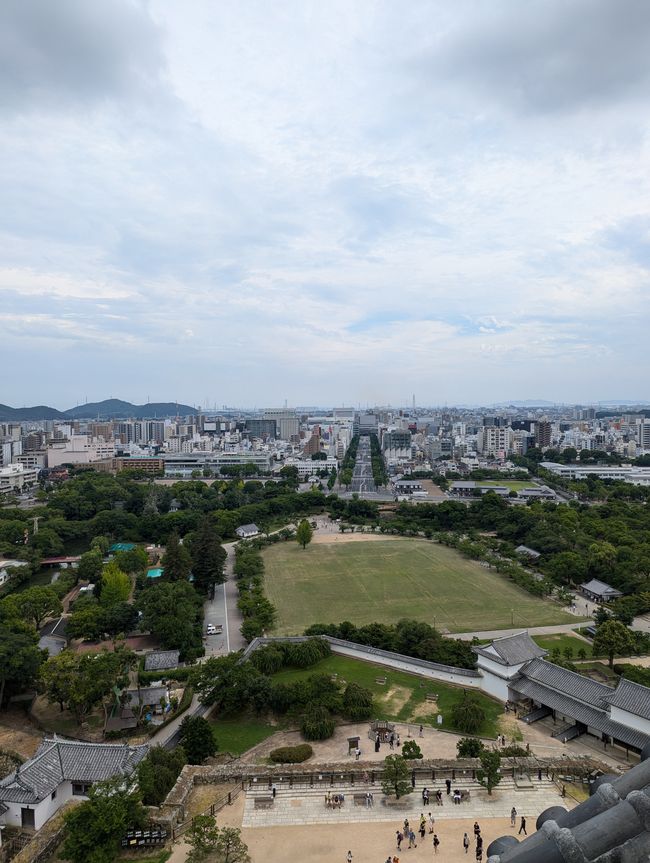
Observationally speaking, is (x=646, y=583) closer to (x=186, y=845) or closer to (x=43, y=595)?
(x=186, y=845)

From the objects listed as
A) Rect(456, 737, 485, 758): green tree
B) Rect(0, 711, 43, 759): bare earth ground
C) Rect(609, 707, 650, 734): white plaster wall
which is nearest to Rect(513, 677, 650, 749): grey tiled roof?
Rect(609, 707, 650, 734): white plaster wall

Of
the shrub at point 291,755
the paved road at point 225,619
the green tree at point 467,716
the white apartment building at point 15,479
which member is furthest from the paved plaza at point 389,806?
the white apartment building at point 15,479

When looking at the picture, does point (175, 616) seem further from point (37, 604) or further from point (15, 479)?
point (15, 479)

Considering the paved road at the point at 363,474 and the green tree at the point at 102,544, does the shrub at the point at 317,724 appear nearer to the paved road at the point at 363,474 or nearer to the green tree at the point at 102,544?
the green tree at the point at 102,544

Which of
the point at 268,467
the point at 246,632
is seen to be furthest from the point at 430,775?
the point at 268,467

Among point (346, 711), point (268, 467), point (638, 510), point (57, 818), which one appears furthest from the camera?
point (268, 467)

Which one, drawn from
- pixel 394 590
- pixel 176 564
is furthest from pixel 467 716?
pixel 176 564
